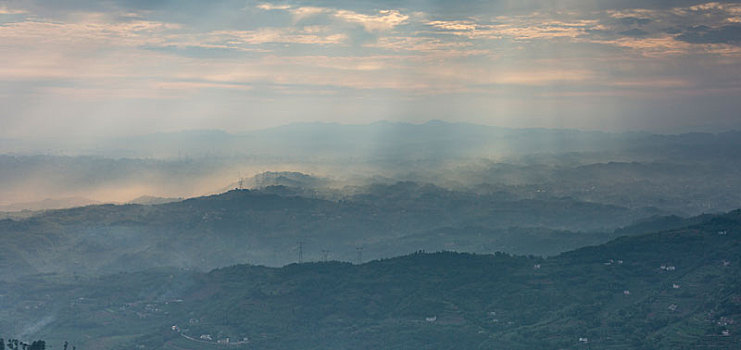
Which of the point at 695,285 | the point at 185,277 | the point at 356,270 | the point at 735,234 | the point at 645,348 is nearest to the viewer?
the point at 645,348

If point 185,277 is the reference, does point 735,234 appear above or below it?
above

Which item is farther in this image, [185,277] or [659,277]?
[185,277]

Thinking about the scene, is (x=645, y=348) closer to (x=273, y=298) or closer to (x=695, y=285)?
(x=695, y=285)

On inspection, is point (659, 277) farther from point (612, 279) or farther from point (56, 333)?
point (56, 333)

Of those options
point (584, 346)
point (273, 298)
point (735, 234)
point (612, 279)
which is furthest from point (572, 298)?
point (273, 298)

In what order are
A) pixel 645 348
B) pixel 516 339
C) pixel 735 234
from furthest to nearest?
pixel 735 234
pixel 516 339
pixel 645 348

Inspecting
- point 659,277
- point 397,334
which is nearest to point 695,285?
point 659,277
